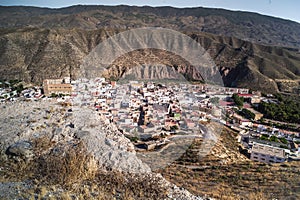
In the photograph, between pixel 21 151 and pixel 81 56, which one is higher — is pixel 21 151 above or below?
below

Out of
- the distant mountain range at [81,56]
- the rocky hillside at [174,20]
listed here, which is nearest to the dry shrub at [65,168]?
the distant mountain range at [81,56]

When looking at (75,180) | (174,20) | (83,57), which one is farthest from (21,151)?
(174,20)

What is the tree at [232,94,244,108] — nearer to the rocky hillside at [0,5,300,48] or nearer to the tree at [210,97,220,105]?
the tree at [210,97,220,105]

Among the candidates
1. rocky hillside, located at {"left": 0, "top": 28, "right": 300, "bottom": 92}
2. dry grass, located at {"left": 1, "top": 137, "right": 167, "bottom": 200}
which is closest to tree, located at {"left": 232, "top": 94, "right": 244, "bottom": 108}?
rocky hillside, located at {"left": 0, "top": 28, "right": 300, "bottom": 92}

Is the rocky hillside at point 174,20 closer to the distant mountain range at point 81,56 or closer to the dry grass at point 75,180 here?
the distant mountain range at point 81,56

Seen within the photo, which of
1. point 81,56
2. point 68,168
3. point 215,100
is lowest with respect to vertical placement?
point 215,100

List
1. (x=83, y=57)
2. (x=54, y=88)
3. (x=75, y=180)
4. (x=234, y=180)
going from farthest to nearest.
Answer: (x=83, y=57), (x=54, y=88), (x=234, y=180), (x=75, y=180)

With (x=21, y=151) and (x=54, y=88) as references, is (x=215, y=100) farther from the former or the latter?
(x=21, y=151)
